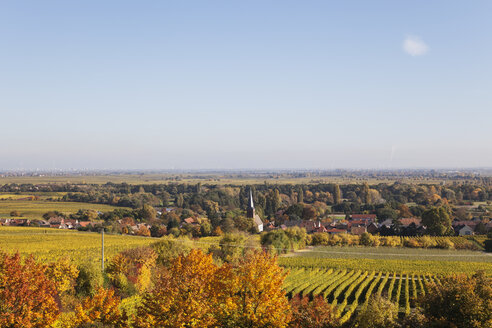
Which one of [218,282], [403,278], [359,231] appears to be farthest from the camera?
[359,231]

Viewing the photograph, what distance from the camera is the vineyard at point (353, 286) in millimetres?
30984

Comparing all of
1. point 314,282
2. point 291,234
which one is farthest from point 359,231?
point 314,282

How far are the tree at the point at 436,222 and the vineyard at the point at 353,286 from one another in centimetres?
3248

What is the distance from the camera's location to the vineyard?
3098cm

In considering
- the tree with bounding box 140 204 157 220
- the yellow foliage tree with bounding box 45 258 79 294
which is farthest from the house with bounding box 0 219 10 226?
the yellow foliage tree with bounding box 45 258 79 294

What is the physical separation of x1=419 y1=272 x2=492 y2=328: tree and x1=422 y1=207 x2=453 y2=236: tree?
2243 inches

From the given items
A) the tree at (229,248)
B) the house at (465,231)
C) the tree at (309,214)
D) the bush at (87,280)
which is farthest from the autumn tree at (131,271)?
the tree at (309,214)

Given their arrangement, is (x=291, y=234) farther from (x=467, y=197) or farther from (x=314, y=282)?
(x=467, y=197)

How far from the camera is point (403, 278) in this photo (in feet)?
139

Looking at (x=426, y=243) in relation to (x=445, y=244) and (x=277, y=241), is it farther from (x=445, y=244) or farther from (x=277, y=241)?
(x=277, y=241)

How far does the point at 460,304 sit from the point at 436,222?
5920 cm

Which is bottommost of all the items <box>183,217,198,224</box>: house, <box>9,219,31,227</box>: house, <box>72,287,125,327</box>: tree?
<box>183,217,198,224</box>: house

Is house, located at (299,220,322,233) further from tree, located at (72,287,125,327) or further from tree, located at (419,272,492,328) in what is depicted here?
tree, located at (72,287,125,327)

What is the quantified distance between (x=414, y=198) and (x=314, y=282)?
104m
